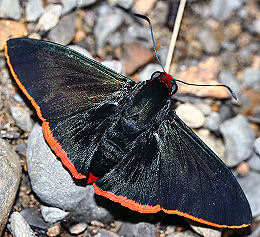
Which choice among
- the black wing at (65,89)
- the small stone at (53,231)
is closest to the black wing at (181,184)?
the black wing at (65,89)

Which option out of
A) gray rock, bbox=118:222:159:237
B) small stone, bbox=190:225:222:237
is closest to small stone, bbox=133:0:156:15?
gray rock, bbox=118:222:159:237

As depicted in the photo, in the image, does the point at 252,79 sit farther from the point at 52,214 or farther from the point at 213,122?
the point at 52,214

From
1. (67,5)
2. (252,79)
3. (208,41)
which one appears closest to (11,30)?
(67,5)

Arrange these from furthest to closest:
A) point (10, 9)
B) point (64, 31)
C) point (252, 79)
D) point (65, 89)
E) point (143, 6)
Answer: point (252, 79) < point (143, 6) < point (64, 31) < point (10, 9) < point (65, 89)

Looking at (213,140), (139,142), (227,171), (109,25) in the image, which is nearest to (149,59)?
(109,25)

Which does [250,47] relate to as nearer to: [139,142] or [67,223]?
[139,142]

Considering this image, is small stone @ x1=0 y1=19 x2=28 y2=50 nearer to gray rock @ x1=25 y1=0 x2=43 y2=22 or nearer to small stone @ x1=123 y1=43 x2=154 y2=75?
gray rock @ x1=25 y1=0 x2=43 y2=22
